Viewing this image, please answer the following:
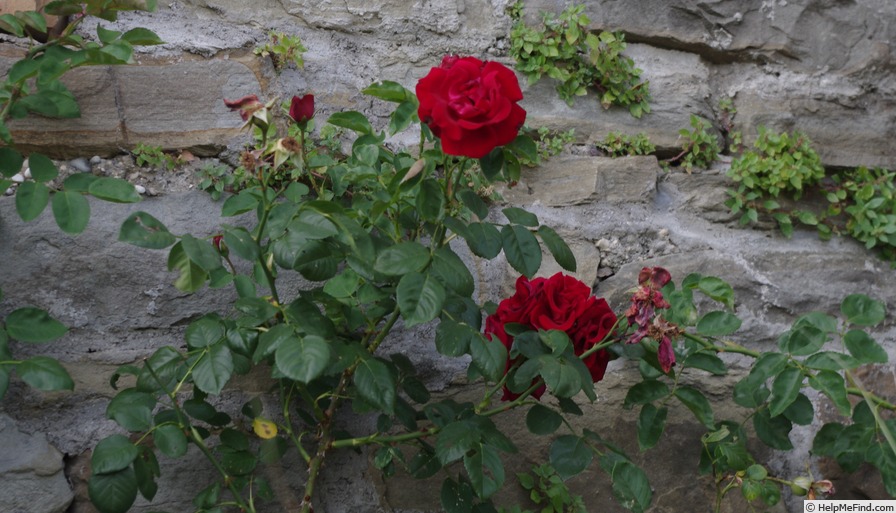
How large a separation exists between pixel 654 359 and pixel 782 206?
63cm

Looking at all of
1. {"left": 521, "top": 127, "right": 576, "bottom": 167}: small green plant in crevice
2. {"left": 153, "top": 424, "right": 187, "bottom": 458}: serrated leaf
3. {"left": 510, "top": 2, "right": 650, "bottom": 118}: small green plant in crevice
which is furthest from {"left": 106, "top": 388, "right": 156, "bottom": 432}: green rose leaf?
{"left": 510, "top": 2, "right": 650, "bottom": 118}: small green plant in crevice

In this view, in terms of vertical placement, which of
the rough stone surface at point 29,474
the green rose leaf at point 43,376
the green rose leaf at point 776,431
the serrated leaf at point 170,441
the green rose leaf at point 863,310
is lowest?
the rough stone surface at point 29,474

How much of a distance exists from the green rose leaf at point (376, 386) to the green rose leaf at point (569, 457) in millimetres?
265

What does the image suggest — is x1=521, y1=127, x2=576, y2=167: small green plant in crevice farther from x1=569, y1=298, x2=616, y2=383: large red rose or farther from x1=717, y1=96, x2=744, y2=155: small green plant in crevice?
x1=569, y1=298, x2=616, y2=383: large red rose

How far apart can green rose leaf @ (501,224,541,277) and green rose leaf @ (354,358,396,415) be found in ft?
0.72

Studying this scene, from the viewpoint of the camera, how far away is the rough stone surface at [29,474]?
1191mm

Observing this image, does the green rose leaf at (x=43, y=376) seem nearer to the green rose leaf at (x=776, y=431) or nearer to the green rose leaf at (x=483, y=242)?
the green rose leaf at (x=483, y=242)

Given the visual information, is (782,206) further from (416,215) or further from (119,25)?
(119,25)

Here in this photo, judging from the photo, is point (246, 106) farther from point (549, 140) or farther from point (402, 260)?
point (549, 140)

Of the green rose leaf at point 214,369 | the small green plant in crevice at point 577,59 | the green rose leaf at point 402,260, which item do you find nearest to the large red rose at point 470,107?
the green rose leaf at point 402,260

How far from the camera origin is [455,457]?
1062 millimetres

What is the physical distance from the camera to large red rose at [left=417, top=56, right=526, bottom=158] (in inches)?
37.0

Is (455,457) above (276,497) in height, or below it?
above

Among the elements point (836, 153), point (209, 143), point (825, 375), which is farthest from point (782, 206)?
point (209, 143)
